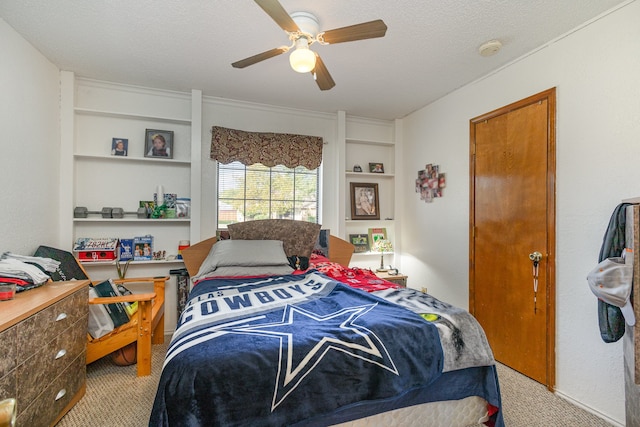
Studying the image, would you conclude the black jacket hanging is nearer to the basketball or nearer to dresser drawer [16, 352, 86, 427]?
dresser drawer [16, 352, 86, 427]

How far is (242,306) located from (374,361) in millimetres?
807

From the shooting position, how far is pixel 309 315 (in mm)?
1668

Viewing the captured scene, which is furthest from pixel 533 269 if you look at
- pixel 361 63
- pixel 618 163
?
pixel 361 63

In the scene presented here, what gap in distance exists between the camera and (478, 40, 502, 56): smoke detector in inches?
89.7

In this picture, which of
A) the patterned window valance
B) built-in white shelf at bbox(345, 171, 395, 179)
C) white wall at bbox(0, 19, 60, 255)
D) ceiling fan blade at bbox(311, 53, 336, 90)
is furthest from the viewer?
built-in white shelf at bbox(345, 171, 395, 179)

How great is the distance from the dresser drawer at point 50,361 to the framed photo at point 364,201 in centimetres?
289

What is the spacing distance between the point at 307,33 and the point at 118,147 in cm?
234

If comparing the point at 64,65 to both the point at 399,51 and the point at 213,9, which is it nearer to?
the point at 213,9

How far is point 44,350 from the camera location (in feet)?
5.31

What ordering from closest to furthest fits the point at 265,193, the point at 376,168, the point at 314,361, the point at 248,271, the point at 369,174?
the point at 314,361
the point at 248,271
the point at 265,193
the point at 369,174
the point at 376,168

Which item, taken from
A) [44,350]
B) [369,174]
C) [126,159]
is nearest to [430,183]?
[369,174]

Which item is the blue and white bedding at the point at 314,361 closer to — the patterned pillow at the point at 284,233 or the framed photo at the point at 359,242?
the patterned pillow at the point at 284,233

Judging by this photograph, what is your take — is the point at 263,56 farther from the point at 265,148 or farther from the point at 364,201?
the point at 364,201

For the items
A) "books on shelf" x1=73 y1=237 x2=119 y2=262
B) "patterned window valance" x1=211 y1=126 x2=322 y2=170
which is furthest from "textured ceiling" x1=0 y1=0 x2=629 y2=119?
"books on shelf" x1=73 y1=237 x2=119 y2=262
